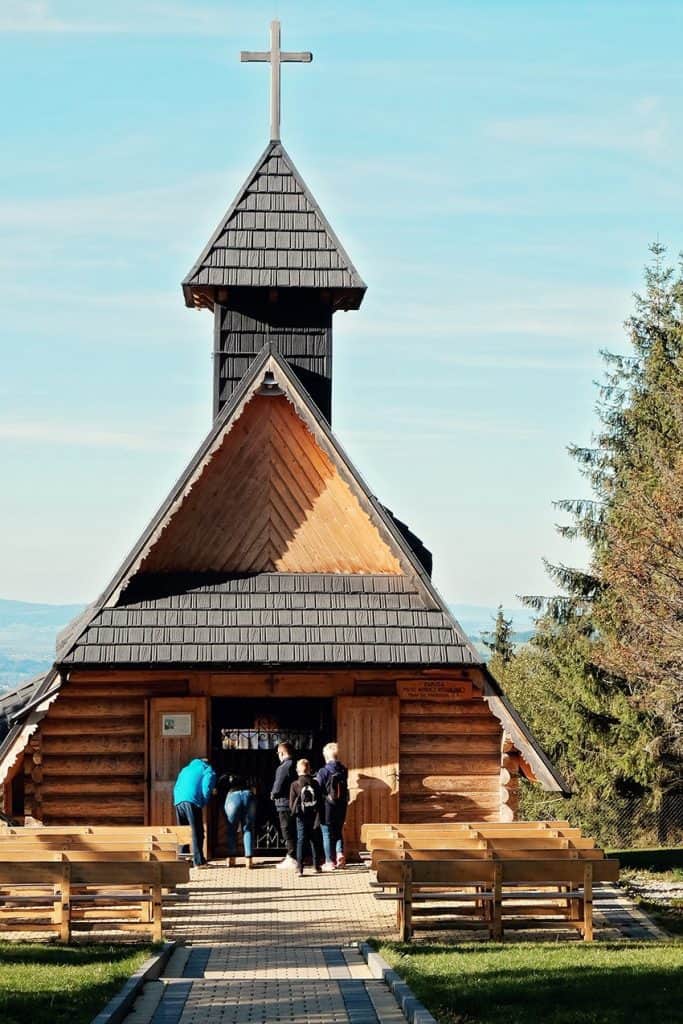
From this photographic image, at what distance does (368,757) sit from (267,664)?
80.8 inches

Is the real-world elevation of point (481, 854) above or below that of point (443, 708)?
below

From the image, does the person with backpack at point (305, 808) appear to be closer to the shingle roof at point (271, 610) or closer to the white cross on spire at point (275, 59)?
the shingle roof at point (271, 610)

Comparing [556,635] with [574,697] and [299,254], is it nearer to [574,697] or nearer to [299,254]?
[574,697]

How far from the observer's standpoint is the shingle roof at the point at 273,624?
2127 centimetres

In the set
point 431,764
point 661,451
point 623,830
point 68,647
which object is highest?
point 661,451

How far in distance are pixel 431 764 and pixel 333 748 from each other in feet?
6.35

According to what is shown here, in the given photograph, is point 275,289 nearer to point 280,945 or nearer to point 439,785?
point 439,785

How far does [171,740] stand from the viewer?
21.7 meters

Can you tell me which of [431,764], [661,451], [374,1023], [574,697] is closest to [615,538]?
[661,451]

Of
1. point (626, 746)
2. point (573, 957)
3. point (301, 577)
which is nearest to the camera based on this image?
point (573, 957)

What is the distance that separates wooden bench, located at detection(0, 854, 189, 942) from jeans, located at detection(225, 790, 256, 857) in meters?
5.09

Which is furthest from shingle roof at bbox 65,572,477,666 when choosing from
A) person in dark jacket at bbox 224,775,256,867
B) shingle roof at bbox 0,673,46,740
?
shingle roof at bbox 0,673,46,740

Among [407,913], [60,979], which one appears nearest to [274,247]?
[407,913]

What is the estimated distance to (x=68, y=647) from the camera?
69.3ft
